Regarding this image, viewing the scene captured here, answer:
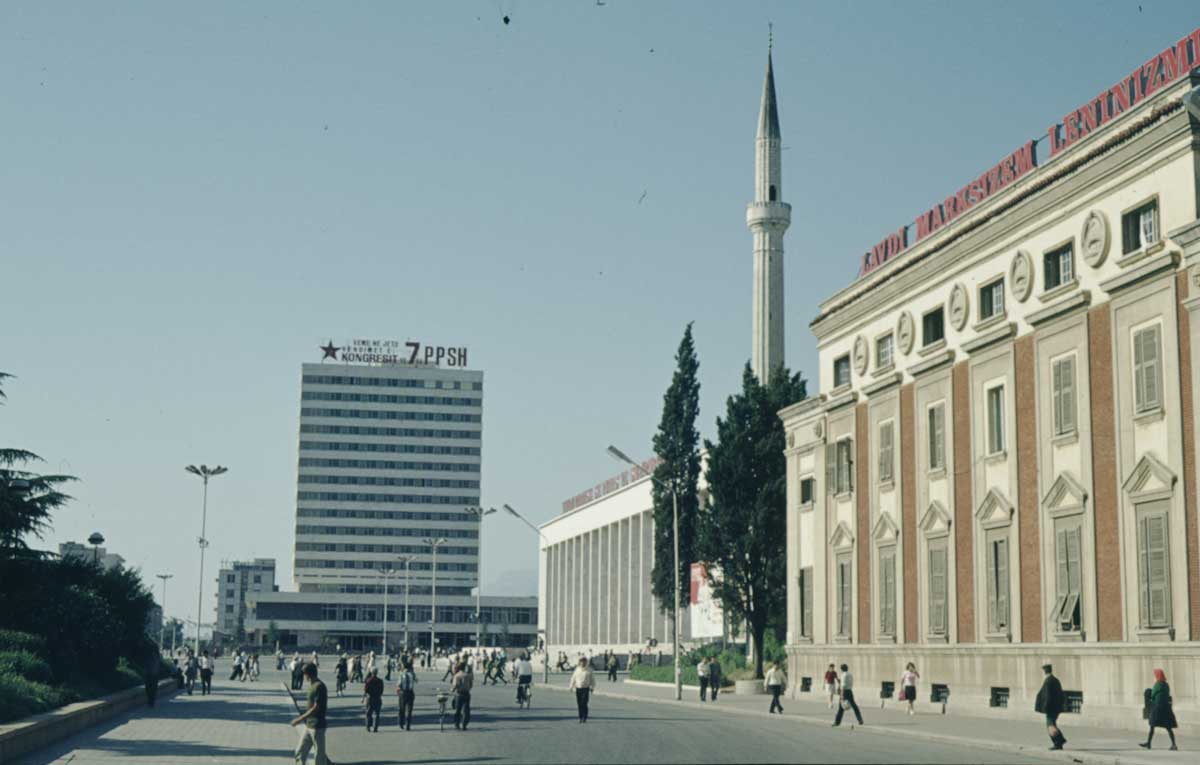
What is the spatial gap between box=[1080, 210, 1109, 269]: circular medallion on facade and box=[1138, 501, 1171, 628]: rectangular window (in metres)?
6.40

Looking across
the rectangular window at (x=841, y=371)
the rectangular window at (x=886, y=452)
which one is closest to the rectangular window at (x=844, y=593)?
the rectangular window at (x=886, y=452)

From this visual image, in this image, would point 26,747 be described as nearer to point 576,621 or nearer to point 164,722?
point 164,722

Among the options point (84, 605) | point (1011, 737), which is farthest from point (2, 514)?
point (1011, 737)

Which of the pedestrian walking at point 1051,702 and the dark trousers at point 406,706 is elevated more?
the pedestrian walking at point 1051,702

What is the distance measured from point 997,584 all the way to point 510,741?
1617 cm

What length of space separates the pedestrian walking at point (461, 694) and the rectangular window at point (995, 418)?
53.1 ft

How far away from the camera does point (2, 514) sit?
44.3 meters

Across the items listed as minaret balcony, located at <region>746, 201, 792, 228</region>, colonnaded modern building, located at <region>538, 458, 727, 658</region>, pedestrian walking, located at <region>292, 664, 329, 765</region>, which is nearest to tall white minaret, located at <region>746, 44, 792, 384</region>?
minaret balcony, located at <region>746, 201, 792, 228</region>

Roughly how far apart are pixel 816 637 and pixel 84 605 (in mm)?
26140

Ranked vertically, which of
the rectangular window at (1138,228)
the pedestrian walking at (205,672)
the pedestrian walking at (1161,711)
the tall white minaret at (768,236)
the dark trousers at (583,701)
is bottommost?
the pedestrian walking at (205,672)

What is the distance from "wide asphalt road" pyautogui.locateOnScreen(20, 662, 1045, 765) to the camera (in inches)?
996

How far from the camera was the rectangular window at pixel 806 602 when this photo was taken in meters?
53.8

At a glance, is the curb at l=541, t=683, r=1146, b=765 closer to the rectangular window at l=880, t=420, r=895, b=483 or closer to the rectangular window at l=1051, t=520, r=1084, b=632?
the rectangular window at l=1051, t=520, r=1084, b=632

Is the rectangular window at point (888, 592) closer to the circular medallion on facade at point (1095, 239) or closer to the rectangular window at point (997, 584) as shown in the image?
the rectangular window at point (997, 584)
